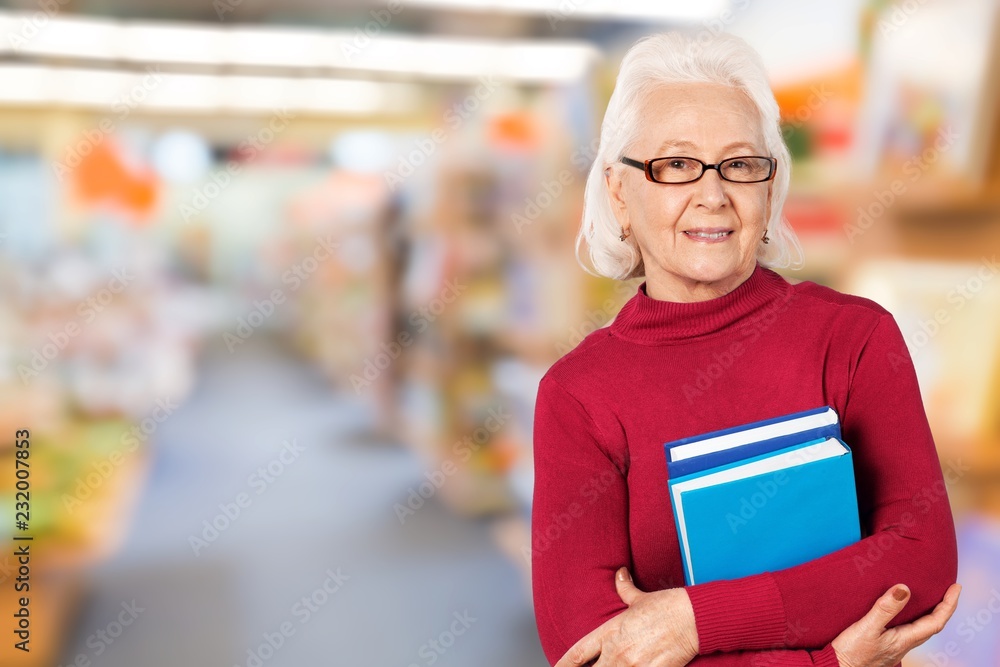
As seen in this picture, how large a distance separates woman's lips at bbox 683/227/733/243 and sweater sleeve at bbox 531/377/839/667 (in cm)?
24

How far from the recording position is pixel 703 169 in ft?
3.29

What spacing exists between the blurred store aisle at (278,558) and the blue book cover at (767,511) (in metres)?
1.78

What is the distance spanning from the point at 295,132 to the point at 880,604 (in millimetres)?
2029

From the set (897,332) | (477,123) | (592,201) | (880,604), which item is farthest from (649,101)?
(477,123)

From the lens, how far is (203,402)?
100 inches

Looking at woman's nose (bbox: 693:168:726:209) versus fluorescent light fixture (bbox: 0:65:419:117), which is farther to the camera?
fluorescent light fixture (bbox: 0:65:419:117)

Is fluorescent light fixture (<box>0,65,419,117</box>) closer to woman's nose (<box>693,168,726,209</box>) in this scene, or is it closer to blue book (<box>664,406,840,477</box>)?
woman's nose (<box>693,168,726,209</box>)

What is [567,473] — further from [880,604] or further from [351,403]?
[351,403]

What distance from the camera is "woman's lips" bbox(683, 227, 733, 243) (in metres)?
1.01

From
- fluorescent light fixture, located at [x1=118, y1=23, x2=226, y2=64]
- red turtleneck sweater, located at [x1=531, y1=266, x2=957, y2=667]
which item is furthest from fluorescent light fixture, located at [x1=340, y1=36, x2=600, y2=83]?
red turtleneck sweater, located at [x1=531, y1=266, x2=957, y2=667]

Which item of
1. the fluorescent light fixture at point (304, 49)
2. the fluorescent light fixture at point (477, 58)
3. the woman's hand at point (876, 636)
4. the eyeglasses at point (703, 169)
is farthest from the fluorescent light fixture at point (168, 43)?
the woman's hand at point (876, 636)

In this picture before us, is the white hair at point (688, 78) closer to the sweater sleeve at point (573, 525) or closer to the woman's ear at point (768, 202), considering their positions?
the woman's ear at point (768, 202)

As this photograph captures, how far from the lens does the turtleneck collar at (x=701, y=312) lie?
105cm

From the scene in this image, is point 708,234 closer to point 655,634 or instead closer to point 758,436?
point 758,436
